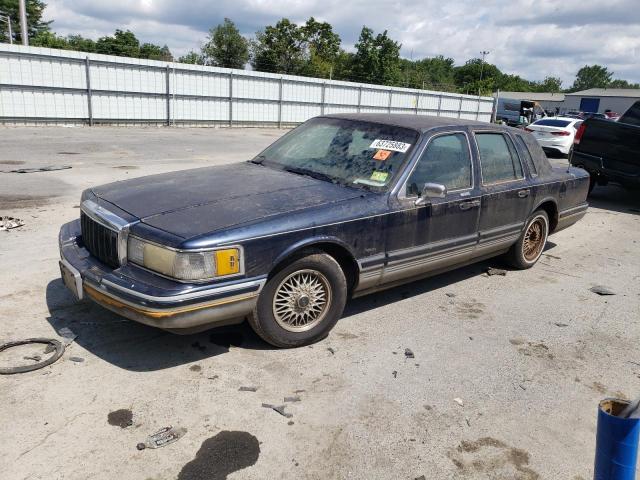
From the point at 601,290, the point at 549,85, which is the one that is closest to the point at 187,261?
the point at 601,290

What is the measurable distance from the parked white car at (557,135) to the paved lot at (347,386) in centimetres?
1456

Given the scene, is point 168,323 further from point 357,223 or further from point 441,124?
point 441,124

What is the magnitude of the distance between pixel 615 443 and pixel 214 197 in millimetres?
2876

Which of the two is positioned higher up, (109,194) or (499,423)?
(109,194)

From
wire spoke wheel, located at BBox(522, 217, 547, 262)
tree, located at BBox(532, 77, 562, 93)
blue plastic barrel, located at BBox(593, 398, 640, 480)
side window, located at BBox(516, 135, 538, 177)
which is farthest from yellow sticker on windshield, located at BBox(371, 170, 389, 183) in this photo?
tree, located at BBox(532, 77, 562, 93)

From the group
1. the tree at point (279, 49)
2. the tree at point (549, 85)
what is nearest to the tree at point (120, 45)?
the tree at point (279, 49)

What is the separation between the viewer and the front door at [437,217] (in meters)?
4.30

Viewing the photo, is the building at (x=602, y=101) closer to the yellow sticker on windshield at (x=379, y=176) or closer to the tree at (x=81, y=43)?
the tree at (x=81, y=43)

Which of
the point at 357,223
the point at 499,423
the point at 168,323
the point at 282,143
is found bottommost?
the point at 499,423

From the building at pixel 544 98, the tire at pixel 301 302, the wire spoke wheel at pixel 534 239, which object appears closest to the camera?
the tire at pixel 301 302

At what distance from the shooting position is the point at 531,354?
4156 millimetres

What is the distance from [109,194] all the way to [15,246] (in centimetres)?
234

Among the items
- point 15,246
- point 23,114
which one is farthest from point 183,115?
point 15,246

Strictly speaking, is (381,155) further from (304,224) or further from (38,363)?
(38,363)
